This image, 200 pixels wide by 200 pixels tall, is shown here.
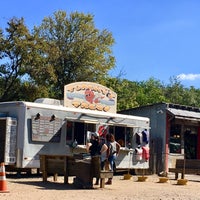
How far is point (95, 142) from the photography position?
1547 centimetres

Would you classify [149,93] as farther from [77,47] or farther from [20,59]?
[20,59]

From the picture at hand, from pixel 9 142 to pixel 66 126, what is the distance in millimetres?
2437

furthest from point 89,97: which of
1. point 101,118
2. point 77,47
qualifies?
point 77,47

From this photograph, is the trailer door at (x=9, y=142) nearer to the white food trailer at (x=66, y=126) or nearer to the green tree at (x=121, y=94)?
the white food trailer at (x=66, y=126)

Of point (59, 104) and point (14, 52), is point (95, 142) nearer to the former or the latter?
point (59, 104)

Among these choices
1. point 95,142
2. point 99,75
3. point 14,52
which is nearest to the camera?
point 95,142

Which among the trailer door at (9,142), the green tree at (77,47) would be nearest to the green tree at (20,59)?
the green tree at (77,47)

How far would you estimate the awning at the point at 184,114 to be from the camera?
23.6 m

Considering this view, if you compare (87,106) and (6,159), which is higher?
(87,106)

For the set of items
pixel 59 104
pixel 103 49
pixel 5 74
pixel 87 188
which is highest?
pixel 103 49

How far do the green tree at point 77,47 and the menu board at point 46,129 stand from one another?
2210 cm

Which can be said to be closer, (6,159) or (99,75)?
(6,159)

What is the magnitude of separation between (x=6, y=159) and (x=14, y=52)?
15788 millimetres

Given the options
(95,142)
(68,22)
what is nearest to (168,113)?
(95,142)
